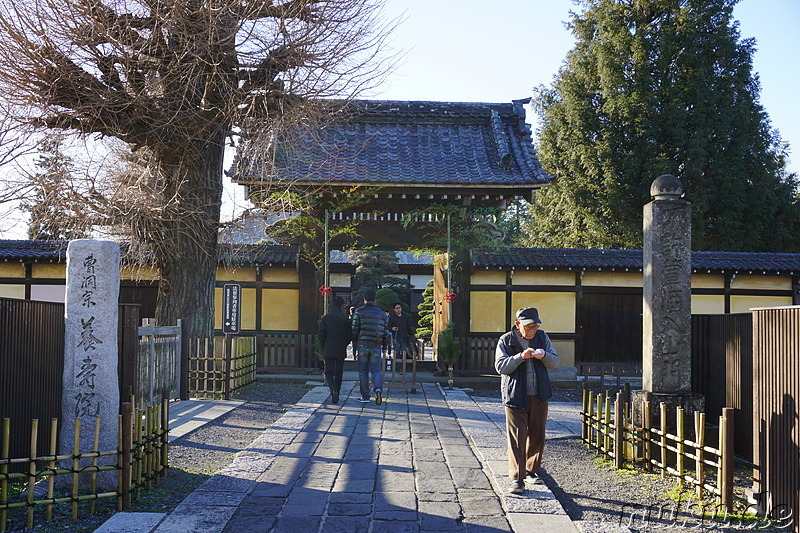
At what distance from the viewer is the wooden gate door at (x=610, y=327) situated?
16.5 metres

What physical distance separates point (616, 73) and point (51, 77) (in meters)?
19.6

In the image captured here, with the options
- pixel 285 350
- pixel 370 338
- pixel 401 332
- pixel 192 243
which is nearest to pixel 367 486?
pixel 370 338

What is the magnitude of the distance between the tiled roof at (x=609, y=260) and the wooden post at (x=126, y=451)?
37.6ft

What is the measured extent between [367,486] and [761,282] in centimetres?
1453

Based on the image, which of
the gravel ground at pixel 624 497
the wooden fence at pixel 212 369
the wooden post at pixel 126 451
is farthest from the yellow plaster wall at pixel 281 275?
the wooden post at pixel 126 451

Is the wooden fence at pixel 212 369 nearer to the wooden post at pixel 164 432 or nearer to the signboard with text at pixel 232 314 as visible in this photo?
the signboard with text at pixel 232 314

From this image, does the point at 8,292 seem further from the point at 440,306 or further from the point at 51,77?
the point at 440,306

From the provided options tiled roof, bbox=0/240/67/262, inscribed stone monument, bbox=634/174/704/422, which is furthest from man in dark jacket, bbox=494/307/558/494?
tiled roof, bbox=0/240/67/262

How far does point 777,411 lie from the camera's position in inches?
201

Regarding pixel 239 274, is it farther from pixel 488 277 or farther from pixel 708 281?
pixel 708 281

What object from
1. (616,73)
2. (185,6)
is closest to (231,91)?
(185,6)

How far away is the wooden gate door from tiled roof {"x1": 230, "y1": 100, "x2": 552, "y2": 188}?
3.88 meters

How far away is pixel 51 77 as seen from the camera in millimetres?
9477

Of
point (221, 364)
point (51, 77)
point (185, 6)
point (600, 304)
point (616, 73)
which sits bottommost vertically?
point (221, 364)
